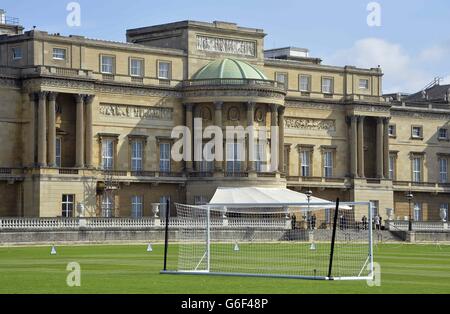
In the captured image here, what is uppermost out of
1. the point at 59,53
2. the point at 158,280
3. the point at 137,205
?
the point at 59,53

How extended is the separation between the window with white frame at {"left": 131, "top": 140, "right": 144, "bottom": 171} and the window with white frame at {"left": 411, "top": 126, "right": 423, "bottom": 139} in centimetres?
3217

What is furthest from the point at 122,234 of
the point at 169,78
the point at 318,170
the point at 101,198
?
the point at 318,170

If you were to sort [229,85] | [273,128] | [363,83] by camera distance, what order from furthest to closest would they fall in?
[363,83], [273,128], [229,85]

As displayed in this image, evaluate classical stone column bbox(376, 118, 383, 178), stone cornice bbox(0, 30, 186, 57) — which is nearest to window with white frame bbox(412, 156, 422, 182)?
classical stone column bbox(376, 118, 383, 178)

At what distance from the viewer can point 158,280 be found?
44.9 m

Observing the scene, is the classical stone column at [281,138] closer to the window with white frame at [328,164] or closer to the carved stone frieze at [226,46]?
the carved stone frieze at [226,46]

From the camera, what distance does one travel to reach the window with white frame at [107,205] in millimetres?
103438

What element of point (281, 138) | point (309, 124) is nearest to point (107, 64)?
point (281, 138)

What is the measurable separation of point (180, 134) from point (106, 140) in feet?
22.5

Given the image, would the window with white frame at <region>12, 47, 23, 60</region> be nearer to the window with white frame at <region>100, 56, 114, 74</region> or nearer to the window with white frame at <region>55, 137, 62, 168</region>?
the window with white frame at <region>100, 56, 114, 74</region>

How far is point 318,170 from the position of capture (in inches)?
4673

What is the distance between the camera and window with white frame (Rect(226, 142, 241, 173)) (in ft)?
354

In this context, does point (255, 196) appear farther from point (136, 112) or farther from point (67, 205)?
point (67, 205)

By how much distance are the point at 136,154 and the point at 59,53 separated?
35.3 ft
